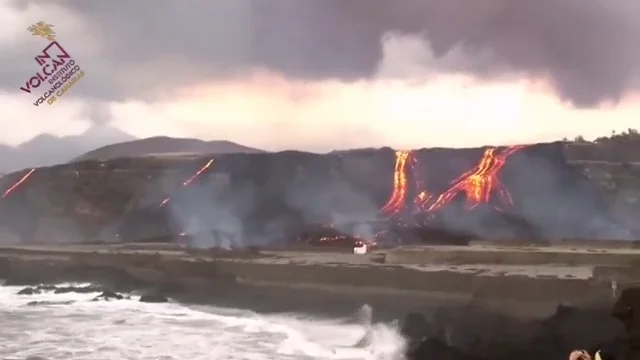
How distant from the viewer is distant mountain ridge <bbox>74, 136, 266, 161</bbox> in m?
2.27

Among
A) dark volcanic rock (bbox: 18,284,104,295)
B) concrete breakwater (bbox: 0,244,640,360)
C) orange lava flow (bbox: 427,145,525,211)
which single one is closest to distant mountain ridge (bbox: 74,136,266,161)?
concrete breakwater (bbox: 0,244,640,360)

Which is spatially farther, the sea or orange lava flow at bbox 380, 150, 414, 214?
orange lava flow at bbox 380, 150, 414, 214

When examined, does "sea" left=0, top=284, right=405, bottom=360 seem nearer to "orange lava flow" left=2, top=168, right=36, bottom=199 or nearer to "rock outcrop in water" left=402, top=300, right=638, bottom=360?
"rock outcrop in water" left=402, top=300, right=638, bottom=360

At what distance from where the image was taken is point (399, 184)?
2184 mm

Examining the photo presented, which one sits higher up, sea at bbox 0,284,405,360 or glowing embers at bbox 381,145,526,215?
glowing embers at bbox 381,145,526,215

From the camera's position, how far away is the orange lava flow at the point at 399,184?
217cm

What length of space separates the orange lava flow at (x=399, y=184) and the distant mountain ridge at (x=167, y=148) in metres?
0.41

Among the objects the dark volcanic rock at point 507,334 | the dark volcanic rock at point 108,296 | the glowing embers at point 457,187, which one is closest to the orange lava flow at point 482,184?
the glowing embers at point 457,187

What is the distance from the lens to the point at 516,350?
6.50ft

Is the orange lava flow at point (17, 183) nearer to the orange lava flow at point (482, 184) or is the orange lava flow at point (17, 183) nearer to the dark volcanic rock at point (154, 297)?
the dark volcanic rock at point (154, 297)

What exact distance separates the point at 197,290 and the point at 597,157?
4.01 ft

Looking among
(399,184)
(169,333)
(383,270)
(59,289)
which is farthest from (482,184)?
(59,289)

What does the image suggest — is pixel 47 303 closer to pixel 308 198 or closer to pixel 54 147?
pixel 54 147

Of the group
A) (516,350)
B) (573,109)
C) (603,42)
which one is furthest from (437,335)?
(603,42)
